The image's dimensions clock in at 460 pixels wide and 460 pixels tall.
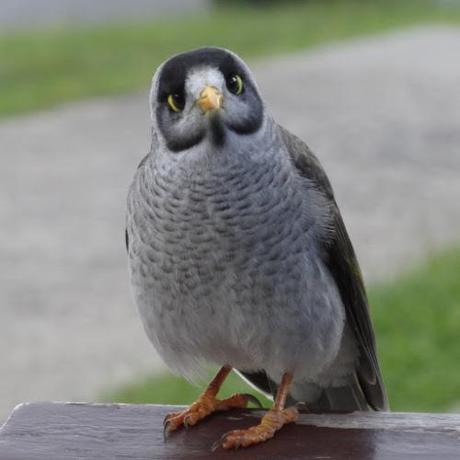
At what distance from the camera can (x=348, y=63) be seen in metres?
17.0

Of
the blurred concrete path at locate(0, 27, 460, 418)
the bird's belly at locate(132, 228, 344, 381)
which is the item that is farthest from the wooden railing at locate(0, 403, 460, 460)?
the blurred concrete path at locate(0, 27, 460, 418)

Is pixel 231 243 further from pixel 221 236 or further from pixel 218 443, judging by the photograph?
pixel 218 443

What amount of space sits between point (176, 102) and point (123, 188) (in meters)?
8.11

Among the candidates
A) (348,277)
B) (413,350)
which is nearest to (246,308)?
(348,277)

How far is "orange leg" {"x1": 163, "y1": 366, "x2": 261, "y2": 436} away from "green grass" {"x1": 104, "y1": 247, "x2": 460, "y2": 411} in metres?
2.60

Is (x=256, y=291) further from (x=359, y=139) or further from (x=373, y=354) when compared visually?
(x=359, y=139)

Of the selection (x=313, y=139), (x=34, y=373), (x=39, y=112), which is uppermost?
(x=39, y=112)

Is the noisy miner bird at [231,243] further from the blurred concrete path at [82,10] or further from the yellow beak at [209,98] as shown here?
the blurred concrete path at [82,10]

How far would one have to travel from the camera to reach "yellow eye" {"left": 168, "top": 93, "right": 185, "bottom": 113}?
3510 mm

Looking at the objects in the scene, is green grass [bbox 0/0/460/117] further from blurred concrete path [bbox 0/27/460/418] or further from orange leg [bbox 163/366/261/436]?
orange leg [bbox 163/366/261/436]

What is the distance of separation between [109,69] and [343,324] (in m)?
12.5

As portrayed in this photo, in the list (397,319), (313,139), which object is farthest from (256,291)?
(313,139)

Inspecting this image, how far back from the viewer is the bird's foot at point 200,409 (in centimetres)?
334

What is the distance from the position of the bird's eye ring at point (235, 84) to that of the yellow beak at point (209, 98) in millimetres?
86
